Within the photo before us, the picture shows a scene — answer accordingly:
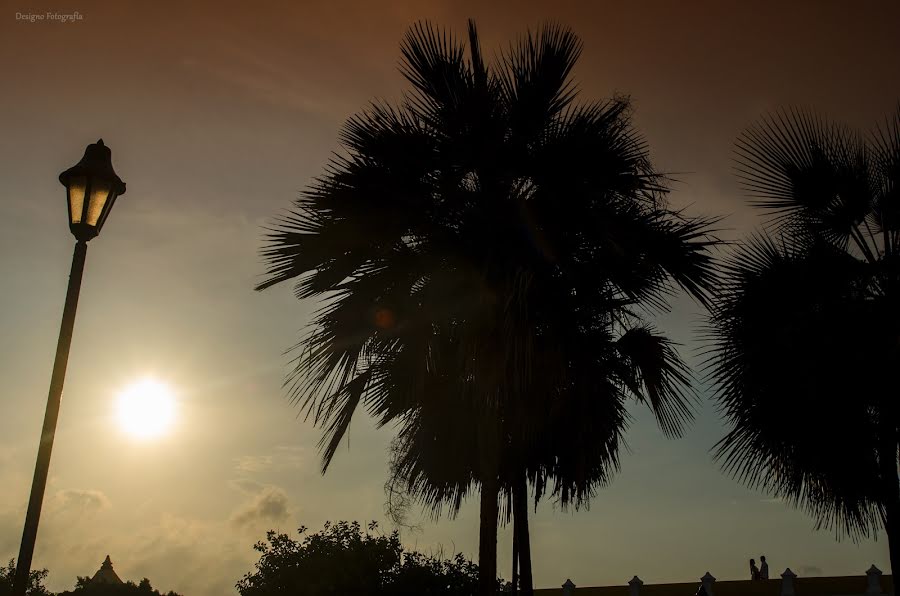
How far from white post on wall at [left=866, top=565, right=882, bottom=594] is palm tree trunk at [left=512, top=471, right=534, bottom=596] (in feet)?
40.5

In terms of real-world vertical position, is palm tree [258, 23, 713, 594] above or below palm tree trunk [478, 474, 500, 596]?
above

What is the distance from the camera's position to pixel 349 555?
21.4 m

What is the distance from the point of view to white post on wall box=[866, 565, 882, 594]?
21.7 meters

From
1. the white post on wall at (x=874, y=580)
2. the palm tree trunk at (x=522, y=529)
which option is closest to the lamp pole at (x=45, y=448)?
the palm tree trunk at (x=522, y=529)

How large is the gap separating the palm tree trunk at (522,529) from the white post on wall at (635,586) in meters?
12.6

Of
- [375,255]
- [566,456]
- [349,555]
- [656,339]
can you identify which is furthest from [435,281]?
[349,555]

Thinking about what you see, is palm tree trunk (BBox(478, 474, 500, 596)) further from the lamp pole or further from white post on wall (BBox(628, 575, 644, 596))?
white post on wall (BBox(628, 575, 644, 596))

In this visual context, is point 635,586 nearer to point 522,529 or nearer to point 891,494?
point 522,529

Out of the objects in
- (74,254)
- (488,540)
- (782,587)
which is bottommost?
(488,540)

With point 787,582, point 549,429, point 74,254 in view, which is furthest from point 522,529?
point 787,582

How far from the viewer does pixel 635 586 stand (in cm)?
2556

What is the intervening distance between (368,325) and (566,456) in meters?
5.51

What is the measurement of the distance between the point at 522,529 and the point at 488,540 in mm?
5214

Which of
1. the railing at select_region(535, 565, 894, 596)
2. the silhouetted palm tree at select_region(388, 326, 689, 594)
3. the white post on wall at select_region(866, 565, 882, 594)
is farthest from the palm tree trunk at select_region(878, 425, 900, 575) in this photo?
the white post on wall at select_region(866, 565, 882, 594)
